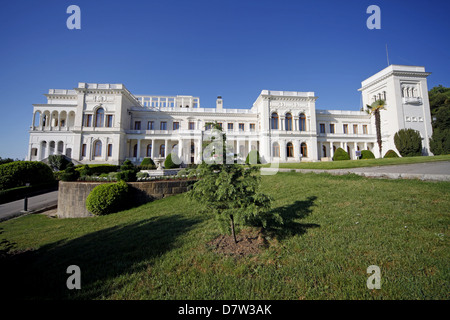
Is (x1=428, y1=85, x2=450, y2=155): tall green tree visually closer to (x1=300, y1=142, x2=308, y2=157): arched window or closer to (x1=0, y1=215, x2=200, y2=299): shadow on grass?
(x1=300, y1=142, x2=308, y2=157): arched window

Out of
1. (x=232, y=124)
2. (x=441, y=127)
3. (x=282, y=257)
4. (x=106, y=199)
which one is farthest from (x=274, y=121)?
(x=282, y=257)

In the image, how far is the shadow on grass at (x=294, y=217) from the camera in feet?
13.4

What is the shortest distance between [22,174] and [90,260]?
13853mm

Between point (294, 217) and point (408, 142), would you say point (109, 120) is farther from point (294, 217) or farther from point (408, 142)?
point (408, 142)

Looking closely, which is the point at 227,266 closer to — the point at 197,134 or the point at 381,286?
the point at 381,286

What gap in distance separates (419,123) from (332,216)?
37779 mm

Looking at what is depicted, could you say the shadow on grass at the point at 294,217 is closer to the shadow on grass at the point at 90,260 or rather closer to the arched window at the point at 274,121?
the shadow on grass at the point at 90,260

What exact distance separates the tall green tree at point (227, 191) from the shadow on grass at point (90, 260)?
139 centimetres

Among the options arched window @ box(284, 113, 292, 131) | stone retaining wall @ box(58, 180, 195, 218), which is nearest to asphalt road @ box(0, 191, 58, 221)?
stone retaining wall @ box(58, 180, 195, 218)

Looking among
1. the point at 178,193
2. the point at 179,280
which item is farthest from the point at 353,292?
the point at 178,193

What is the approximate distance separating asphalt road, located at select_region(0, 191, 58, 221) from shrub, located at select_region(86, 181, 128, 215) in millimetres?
4219

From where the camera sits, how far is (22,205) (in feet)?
33.6

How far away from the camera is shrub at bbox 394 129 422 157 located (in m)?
26.4

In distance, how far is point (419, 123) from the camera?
29.1m
